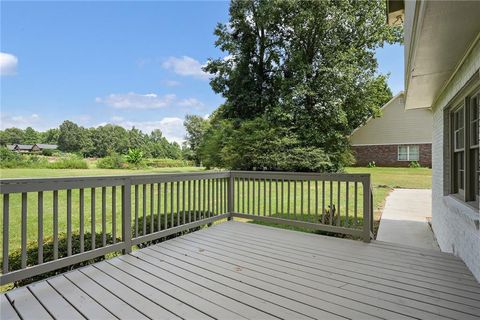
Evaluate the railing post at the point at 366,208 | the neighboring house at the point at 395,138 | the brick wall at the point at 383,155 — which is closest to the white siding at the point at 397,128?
the neighboring house at the point at 395,138

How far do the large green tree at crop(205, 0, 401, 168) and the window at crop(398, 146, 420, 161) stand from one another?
245 inches

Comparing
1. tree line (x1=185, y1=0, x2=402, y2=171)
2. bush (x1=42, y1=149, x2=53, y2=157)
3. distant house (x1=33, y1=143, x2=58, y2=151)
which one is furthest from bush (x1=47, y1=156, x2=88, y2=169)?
tree line (x1=185, y1=0, x2=402, y2=171)

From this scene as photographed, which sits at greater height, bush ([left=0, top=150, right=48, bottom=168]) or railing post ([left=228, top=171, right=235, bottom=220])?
bush ([left=0, top=150, right=48, bottom=168])

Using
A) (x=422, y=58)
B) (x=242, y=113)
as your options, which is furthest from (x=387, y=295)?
(x=242, y=113)

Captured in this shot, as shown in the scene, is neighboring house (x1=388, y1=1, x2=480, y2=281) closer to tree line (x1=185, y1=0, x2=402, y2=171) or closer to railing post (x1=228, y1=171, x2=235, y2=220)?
railing post (x1=228, y1=171, x2=235, y2=220)

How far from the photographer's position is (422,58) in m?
2.84

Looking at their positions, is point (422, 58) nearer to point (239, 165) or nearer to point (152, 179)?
point (152, 179)

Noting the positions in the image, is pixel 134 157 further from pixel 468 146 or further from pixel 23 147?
pixel 468 146

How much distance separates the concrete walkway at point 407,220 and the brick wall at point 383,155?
11.2 metres

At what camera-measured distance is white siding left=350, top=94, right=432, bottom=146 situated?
19234 millimetres

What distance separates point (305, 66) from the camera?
13.8 m

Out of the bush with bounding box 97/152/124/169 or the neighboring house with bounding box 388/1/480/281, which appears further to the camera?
the bush with bounding box 97/152/124/169

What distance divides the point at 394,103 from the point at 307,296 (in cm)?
2087

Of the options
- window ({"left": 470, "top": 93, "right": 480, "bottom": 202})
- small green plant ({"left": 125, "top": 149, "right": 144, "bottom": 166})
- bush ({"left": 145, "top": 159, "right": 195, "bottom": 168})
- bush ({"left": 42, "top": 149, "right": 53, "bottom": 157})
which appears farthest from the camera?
bush ({"left": 145, "top": 159, "right": 195, "bottom": 168})
